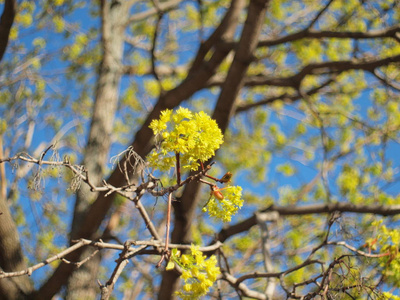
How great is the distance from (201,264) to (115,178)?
1.87 metres

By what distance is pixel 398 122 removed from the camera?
6.55m

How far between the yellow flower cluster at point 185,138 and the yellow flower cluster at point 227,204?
173mm

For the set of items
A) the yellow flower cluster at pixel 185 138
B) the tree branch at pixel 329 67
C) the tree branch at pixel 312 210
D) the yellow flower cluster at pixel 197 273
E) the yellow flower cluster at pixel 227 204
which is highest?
the tree branch at pixel 329 67

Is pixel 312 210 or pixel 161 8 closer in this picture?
pixel 312 210

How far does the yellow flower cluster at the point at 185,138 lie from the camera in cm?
172

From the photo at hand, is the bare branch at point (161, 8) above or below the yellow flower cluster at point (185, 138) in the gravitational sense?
above

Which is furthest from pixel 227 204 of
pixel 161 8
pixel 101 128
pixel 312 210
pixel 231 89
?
pixel 161 8

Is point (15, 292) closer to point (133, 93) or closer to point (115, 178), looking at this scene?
point (115, 178)

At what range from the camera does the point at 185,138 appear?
1741mm

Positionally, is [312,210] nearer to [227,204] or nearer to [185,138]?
[227,204]

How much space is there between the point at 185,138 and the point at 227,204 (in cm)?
32

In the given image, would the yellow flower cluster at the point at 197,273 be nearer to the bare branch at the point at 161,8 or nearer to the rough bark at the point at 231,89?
the rough bark at the point at 231,89

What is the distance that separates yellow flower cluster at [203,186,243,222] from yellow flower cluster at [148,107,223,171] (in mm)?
173

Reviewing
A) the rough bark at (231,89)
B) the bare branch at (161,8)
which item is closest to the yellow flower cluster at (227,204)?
the rough bark at (231,89)
